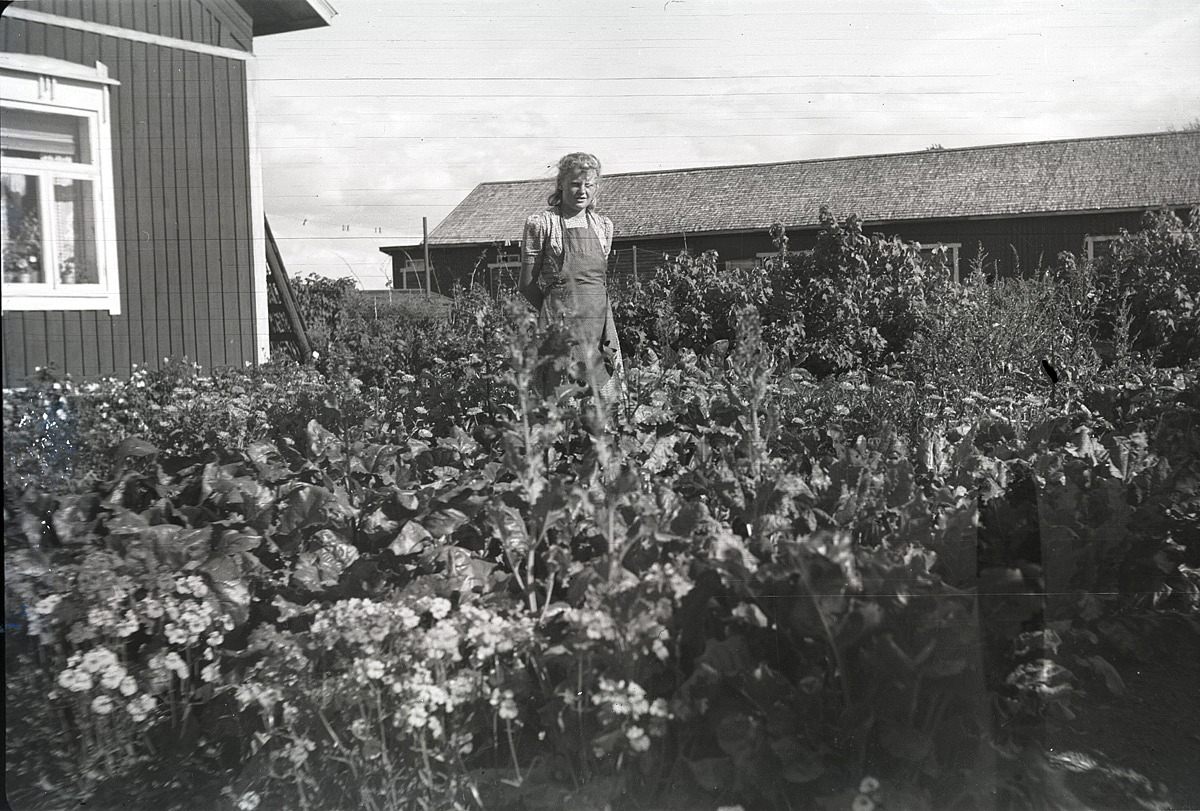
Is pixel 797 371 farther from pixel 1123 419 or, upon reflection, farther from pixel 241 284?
pixel 241 284

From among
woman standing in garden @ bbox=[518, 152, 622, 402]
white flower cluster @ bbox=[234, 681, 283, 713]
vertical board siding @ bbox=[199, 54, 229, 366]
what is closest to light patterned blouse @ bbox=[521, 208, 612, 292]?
woman standing in garden @ bbox=[518, 152, 622, 402]

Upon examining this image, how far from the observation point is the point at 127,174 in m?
2.69

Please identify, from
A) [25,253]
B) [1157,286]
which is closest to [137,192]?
[25,253]

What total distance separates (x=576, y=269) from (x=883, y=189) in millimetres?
951

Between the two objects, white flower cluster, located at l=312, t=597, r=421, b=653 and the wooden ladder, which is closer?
white flower cluster, located at l=312, t=597, r=421, b=653

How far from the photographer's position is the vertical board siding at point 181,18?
2635mm

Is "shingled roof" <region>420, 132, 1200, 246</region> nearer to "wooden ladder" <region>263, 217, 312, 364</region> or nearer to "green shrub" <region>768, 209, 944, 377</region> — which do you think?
"green shrub" <region>768, 209, 944, 377</region>

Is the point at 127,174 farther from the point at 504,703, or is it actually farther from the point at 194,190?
the point at 504,703

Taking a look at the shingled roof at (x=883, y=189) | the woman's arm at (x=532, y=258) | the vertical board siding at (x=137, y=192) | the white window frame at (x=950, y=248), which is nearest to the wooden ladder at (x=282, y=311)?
the vertical board siding at (x=137, y=192)

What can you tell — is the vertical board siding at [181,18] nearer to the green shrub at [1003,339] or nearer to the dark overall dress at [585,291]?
the dark overall dress at [585,291]

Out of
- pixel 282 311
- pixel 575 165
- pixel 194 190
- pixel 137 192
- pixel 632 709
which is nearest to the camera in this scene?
pixel 632 709

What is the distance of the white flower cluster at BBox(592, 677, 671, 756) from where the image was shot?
195 centimetres

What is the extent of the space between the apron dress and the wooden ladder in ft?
2.72

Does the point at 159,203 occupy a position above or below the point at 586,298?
above
